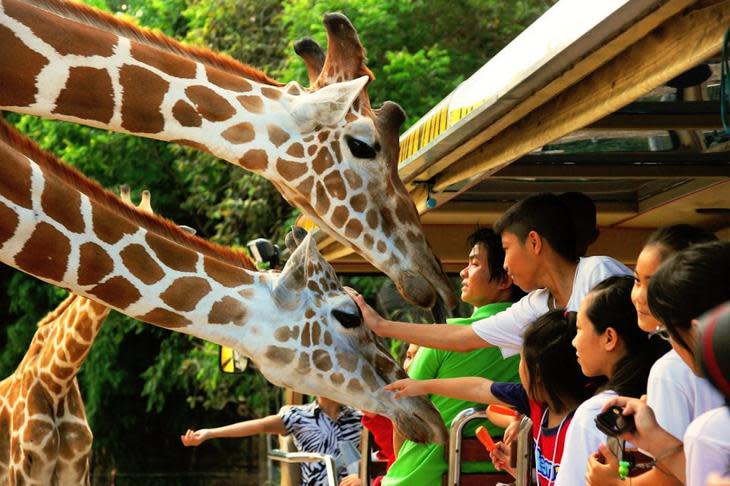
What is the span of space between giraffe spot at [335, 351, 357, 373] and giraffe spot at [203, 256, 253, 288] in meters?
0.51

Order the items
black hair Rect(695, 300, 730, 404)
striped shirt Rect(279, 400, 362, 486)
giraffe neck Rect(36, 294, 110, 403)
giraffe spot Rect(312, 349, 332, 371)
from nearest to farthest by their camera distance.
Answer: black hair Rect(695, 300, 730, 404) → giraffe spot Rect(312, 349, 332, 371) → striped shirt Rect(279, 400, 362, 486) → giraffe neck Rect(36, 294, 110, 403)

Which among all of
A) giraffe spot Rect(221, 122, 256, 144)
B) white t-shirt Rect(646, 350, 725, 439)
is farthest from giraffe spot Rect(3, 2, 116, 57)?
white t-shirt Rect(646, 350, 725, 439)

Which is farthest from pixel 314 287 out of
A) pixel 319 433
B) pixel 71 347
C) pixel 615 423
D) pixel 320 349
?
pixel 71 347

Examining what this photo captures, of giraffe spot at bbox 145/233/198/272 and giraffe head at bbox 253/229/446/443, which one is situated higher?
giraffe spot at bbox 145/233/198/272

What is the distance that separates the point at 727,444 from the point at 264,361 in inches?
130

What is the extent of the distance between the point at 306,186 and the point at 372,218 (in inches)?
14.0

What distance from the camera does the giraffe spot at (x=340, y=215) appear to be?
19.1ft

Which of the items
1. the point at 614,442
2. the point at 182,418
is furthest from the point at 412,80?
the point at 614,442

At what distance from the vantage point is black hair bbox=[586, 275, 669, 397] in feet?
11.8

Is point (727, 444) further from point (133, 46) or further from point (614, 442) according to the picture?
point (133, 46)

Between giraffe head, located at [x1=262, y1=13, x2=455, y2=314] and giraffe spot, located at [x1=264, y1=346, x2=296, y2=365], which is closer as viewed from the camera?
giraffe spot, located at [x1=264, y1=346, x2=296, y2=365]

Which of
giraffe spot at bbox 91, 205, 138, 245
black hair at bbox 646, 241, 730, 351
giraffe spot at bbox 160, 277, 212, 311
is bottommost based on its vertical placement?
black hair at bbox 646, 241, 730, 351

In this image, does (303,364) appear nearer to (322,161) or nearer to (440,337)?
(322,161)

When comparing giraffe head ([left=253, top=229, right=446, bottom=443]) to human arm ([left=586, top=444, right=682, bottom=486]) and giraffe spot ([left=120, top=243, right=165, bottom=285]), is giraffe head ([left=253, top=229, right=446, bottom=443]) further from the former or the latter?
human arm ([left=586, top=444, right=682, bottom=486])
